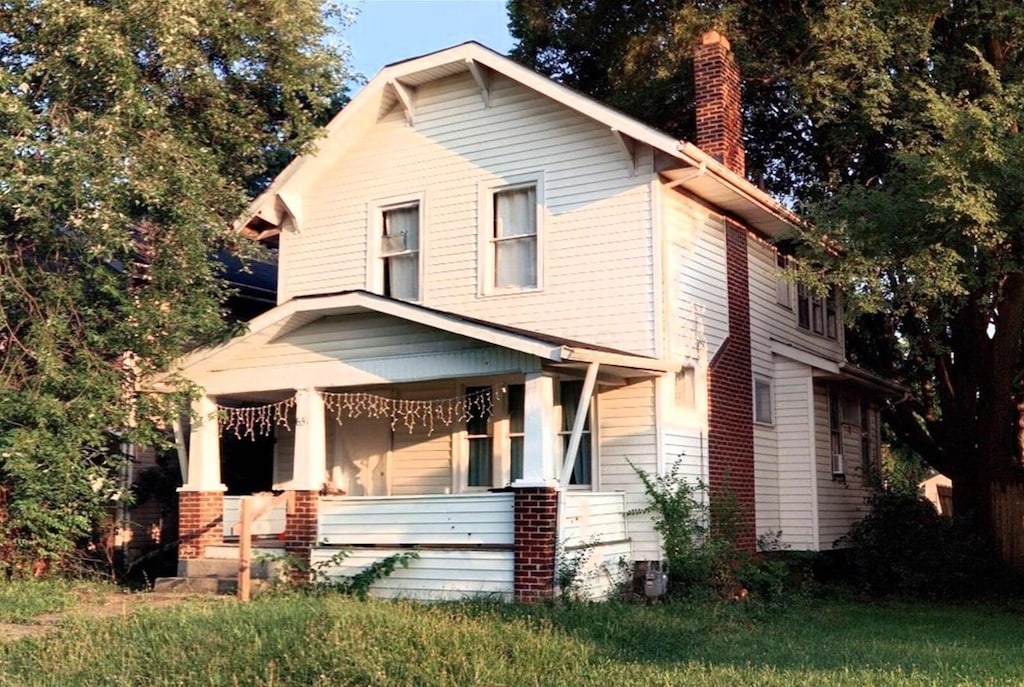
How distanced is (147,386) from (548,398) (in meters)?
5.62

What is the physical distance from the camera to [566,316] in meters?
15.1

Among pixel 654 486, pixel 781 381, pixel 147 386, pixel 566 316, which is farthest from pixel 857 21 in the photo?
pixel 147 386

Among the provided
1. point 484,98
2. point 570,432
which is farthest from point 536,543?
point 484,98

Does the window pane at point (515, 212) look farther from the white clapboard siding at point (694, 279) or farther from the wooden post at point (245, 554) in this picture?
the wooden post at point (245, 554)

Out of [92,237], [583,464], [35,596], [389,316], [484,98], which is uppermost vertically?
[484,98]

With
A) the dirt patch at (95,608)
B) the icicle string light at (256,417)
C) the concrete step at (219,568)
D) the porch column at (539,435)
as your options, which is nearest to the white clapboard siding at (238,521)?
the concrete step at (219,568)

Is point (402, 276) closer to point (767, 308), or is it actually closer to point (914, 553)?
point (767, 308)

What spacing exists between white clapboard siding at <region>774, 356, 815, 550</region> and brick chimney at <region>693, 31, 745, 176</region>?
3388mm

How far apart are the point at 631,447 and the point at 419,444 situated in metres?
3.53

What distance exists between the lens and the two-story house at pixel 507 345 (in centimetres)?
1334

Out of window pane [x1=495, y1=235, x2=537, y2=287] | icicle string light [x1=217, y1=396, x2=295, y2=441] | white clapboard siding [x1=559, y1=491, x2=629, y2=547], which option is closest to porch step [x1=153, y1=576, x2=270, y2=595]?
icicle string light [x1=217, y1=396, x2=295, y2=441]

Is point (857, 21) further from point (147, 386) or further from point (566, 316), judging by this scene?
point (147, 386)

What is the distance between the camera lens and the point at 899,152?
1485 cm

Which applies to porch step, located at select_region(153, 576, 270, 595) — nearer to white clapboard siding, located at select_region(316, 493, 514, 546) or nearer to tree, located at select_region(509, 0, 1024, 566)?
white clapboard siding, located at select_region(316, 493, 514, 546)
